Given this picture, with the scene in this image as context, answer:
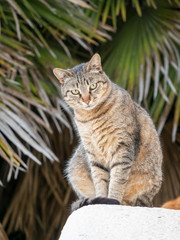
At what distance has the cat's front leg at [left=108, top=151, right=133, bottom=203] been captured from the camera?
319 cm

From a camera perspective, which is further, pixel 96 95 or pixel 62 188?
pixel 62 188

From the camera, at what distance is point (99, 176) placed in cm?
332

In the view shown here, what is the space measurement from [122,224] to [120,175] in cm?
80

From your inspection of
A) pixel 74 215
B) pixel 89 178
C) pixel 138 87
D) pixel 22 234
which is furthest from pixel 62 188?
pixel 74 215

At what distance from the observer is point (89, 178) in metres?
3.48

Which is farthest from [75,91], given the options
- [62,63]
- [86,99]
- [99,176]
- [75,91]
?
[62,63]

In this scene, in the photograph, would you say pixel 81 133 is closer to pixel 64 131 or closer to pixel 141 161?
pixel 141 161

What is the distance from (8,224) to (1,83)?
2006mm

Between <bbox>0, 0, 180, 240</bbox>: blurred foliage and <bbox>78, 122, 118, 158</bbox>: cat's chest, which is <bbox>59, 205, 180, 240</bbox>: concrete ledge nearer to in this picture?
<bbox>78, 122, 118, 158</bbox>: cat's chest

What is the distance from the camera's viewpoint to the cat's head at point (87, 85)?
3389 millimetres

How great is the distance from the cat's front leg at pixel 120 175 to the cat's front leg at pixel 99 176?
106mm

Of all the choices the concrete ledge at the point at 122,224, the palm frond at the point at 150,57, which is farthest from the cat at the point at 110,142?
the palm frond at the point at 150,57

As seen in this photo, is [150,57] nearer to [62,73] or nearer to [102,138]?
[62,73]

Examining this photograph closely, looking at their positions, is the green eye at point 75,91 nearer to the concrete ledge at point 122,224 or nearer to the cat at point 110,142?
the cat at point 110,142
